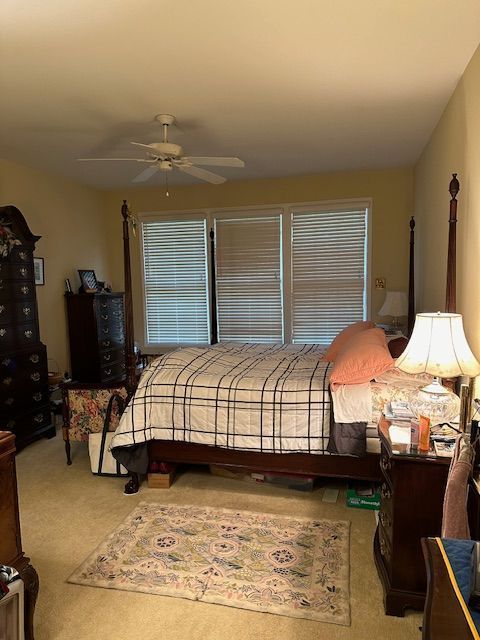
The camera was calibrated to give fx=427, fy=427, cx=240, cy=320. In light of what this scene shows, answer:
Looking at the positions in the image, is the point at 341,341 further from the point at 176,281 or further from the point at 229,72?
the point at 176,281

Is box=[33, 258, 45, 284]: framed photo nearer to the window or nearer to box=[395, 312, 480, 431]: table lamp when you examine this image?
the window

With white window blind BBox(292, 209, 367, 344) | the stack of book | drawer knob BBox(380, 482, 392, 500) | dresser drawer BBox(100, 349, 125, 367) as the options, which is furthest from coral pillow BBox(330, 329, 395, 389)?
dresser drawer BBox(100, 349, 125, 367)

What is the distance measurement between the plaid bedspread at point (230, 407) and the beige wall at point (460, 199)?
1.06 m

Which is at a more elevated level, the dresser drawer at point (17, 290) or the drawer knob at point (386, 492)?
the dresser drawer at point (17, 290)

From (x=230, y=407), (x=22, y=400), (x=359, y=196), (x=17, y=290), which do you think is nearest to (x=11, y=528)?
(x=230, y=407)

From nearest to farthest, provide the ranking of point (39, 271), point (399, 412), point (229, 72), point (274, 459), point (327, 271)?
1. point (399, 412)
2. point (229, 72)
3. point (274, 459)
4. point (39, 271)
5. point (327, 271)

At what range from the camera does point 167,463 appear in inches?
122

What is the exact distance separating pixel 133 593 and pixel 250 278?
157 inches

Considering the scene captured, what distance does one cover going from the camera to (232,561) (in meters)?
2.27

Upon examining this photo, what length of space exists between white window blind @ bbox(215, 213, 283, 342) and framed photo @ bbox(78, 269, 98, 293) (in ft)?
5.14

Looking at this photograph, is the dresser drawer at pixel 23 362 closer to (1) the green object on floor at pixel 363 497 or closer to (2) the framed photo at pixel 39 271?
(2) the framed photo at pixel 39 271

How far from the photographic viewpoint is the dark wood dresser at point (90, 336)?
4.95m

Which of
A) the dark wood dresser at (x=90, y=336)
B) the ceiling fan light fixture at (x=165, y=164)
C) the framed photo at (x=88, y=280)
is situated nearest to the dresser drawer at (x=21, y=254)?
the dark wood dresser at (x=90, y=336)

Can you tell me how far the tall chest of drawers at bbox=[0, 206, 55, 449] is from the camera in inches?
146
